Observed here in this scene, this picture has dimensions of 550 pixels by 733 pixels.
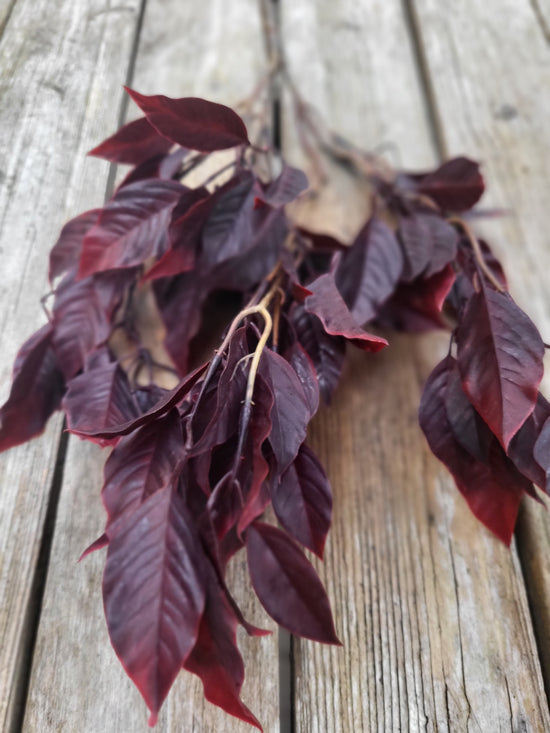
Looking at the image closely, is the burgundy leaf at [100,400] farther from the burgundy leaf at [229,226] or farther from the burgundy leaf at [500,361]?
the burgundy leaf at [500,361]

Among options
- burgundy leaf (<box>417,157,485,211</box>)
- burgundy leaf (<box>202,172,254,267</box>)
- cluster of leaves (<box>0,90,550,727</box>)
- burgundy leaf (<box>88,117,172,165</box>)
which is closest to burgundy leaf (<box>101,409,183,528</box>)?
cluster of leaves (<box>0,90,550,727</box>)

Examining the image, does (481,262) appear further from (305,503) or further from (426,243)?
(305,503)

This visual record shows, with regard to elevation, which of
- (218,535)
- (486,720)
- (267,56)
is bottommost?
(486,720)

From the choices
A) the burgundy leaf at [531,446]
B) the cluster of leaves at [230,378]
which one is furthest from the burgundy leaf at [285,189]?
the burgundy leaf at [531,446]

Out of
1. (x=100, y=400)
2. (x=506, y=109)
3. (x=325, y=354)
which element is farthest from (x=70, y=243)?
(x=506, y=109)

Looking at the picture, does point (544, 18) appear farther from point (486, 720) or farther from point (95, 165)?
point (486, 720)

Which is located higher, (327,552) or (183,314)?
(183,314)

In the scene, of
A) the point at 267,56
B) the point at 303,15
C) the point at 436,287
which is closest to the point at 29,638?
the point at 436,287
